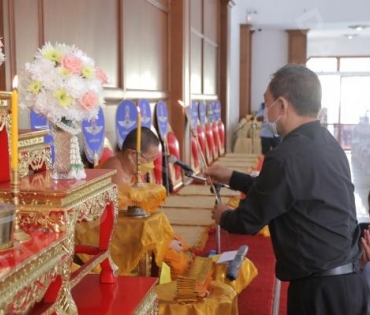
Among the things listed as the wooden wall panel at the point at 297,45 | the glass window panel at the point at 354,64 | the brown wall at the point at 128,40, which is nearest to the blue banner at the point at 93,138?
the brown wall at the point at 128,40

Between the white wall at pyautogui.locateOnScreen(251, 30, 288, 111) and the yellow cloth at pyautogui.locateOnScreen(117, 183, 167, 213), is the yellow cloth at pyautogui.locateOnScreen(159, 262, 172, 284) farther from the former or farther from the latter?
the white wall at pyautogui.locateOnScreen(251, 30, 288, 111)

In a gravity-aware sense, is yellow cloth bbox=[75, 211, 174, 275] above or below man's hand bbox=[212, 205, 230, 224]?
below

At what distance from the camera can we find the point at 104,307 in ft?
5.23

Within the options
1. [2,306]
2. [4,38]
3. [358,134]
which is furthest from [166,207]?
[358,134]

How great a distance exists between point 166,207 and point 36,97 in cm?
286

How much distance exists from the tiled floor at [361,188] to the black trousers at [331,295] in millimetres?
3620

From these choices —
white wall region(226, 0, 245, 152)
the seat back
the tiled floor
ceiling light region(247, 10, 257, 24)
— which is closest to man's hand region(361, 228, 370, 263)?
the seat back

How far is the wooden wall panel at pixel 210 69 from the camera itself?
711 cm

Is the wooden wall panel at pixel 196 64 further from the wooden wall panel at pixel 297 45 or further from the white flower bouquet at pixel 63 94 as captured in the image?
the white flower bouquet at pixel 63 94

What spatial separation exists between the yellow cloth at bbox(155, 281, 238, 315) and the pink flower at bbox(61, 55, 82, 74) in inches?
→ 39.3

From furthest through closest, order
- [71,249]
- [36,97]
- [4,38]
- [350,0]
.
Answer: [350,0]
[4,38]
[36,97]
[71,249]

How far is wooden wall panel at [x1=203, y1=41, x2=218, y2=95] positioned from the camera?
23.3 ft

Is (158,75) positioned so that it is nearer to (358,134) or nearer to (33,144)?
(33,144)

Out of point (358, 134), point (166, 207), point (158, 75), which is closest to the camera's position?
point (166, 207)
